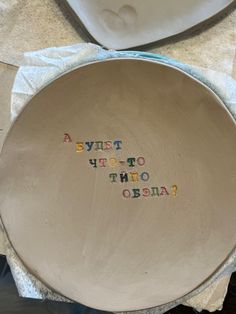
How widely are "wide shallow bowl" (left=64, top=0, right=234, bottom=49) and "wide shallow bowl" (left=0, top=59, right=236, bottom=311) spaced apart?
0.17 meters

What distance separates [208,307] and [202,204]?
208 mm

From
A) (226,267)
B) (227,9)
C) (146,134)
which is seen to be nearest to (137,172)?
(146,134)

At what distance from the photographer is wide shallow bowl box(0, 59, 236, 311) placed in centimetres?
60

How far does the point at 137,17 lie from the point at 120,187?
0.91 ft

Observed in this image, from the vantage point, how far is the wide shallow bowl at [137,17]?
73cm

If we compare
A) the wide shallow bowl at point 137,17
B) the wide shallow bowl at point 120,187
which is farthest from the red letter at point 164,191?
the wide shallow bowl at point 137,17

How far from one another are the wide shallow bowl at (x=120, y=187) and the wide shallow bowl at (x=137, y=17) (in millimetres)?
171

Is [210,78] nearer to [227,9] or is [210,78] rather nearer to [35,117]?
[227,9]

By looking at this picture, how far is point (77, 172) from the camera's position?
629 mm

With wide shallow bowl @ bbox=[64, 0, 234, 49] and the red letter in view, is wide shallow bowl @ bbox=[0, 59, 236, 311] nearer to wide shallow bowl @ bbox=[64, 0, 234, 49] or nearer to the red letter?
the red letter

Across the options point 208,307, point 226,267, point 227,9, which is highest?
point 227,9

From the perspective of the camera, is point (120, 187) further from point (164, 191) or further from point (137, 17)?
point (137, 17)

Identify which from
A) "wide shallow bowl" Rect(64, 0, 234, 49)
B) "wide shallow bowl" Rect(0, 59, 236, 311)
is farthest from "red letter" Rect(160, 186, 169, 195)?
"wide shallow bowl" Rect(64, 0, 234, 49)

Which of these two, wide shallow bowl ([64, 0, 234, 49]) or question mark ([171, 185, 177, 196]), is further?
wide shallow bowl ([64, 0, 234, 49])
